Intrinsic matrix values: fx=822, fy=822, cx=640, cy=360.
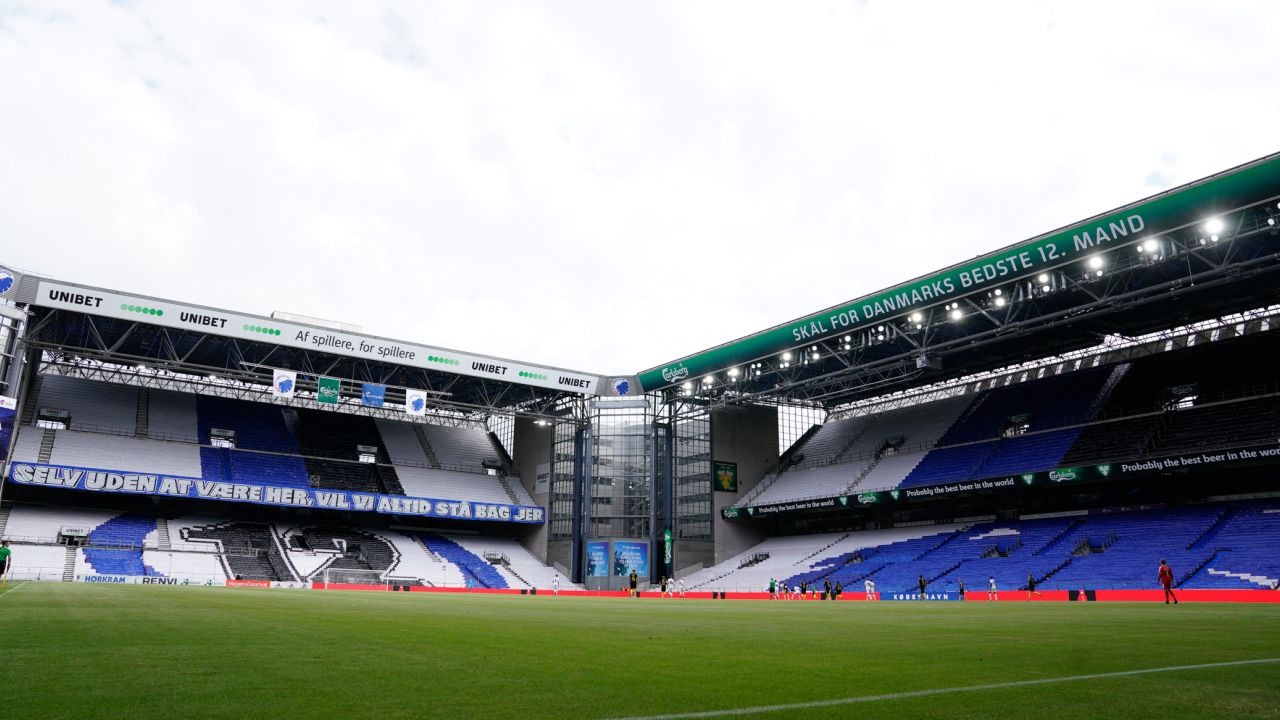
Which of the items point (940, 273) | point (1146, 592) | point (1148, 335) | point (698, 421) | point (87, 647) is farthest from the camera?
point (698, 421)

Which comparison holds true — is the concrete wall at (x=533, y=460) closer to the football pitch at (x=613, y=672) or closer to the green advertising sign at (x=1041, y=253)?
the green advertising sign at (x=1041, y=253)

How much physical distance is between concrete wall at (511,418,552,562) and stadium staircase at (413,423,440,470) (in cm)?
665

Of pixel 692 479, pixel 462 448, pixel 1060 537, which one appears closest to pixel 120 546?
pixel 462 448

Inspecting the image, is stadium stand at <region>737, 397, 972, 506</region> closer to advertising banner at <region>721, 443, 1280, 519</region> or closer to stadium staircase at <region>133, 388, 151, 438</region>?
advertising banner at <region>721, 443, 1280, 519</region>

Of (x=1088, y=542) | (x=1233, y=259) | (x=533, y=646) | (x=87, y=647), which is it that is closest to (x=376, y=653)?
(x=533, y=646)

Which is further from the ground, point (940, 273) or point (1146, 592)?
point (940, 273)

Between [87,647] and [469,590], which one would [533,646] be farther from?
[469,590]

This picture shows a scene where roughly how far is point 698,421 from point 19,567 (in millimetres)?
39373

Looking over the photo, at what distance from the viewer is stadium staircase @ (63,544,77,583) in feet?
136

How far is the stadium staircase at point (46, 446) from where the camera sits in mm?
45531

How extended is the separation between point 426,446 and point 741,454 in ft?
78.6

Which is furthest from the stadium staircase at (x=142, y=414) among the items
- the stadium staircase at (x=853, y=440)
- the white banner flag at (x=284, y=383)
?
the stadium staircase at (x=853, y=440)

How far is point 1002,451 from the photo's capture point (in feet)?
151

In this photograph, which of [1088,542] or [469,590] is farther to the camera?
[469,590]
